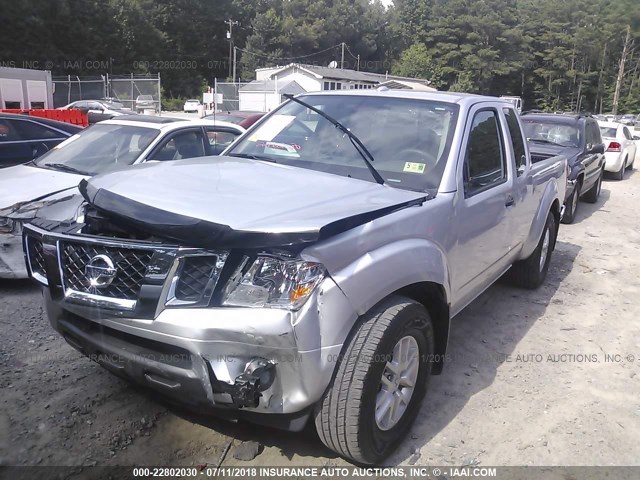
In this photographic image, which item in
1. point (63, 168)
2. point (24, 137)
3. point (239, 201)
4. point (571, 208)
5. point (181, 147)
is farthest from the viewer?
point (571, 208)

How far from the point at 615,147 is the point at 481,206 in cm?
1290

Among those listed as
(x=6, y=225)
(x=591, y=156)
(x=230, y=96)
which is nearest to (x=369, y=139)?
(x=6, y=225)

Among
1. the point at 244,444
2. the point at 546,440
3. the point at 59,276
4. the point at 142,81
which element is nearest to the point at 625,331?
the point at 546,440

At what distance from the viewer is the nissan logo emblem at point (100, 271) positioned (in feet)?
8.06

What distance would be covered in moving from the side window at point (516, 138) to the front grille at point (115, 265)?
10.4 feet

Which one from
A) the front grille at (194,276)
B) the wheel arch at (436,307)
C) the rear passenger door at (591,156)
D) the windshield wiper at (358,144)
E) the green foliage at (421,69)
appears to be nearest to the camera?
the front grille at (194,276)

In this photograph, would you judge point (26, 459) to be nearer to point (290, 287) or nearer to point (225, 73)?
point (290, 287)

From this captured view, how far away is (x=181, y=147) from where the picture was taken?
602 cm

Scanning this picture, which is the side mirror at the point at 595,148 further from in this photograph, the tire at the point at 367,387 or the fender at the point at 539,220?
the tire at the point at 367,387

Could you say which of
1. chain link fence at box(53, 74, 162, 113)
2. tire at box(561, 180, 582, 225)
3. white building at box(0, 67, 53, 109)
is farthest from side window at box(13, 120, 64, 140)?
chain link fence at box(53, 74, 162, 113)

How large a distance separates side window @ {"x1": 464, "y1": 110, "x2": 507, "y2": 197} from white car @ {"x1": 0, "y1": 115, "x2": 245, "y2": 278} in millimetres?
3359

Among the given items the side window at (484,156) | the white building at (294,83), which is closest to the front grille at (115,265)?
the side window at (484,156)

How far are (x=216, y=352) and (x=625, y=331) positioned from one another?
4.08 meters

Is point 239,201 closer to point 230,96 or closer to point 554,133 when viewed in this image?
point 554,133
